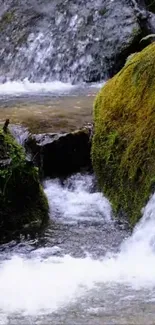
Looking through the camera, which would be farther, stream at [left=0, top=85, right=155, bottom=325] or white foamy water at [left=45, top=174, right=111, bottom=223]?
white foamy water at [left=45, top=174, right=111, bottom=223]

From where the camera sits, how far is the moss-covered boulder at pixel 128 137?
5.68m

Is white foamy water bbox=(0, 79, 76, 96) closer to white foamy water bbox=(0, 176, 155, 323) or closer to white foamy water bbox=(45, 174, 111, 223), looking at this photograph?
white foamy water bbox=(45, 174, 111, 223)

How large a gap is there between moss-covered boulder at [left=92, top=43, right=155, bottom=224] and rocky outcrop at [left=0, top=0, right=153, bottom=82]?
4964mm

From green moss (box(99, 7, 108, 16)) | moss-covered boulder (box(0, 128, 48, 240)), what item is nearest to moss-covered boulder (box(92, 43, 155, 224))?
moss-covered boulder (box(0, 128, 48, 240))

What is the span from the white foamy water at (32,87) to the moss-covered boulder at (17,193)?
4470 millimetres

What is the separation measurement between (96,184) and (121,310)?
2.66 meters

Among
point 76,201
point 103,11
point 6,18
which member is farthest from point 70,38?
point 76,201

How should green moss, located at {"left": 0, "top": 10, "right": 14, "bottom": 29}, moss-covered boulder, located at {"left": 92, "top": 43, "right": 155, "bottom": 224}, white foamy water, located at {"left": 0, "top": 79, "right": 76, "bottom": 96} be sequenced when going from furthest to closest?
green moss, located at {"left": 0, "top": 10, "right": 14, "bottom": 29}, white foamy water, located at {"left": 0, "top": 79, "right": 76, "bottom": 96}, moss-covered boulder, located at {"left": 92, "top": 43, "right": 155, "bottom": 224}

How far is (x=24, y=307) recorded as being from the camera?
13.5 feet

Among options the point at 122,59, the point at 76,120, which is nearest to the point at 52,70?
the point at 122,59

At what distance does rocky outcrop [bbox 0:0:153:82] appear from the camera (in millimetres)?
11555

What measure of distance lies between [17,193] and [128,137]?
116 cm

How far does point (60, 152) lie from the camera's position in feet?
22.5

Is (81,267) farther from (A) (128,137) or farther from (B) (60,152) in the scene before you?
(B) (60,152)
